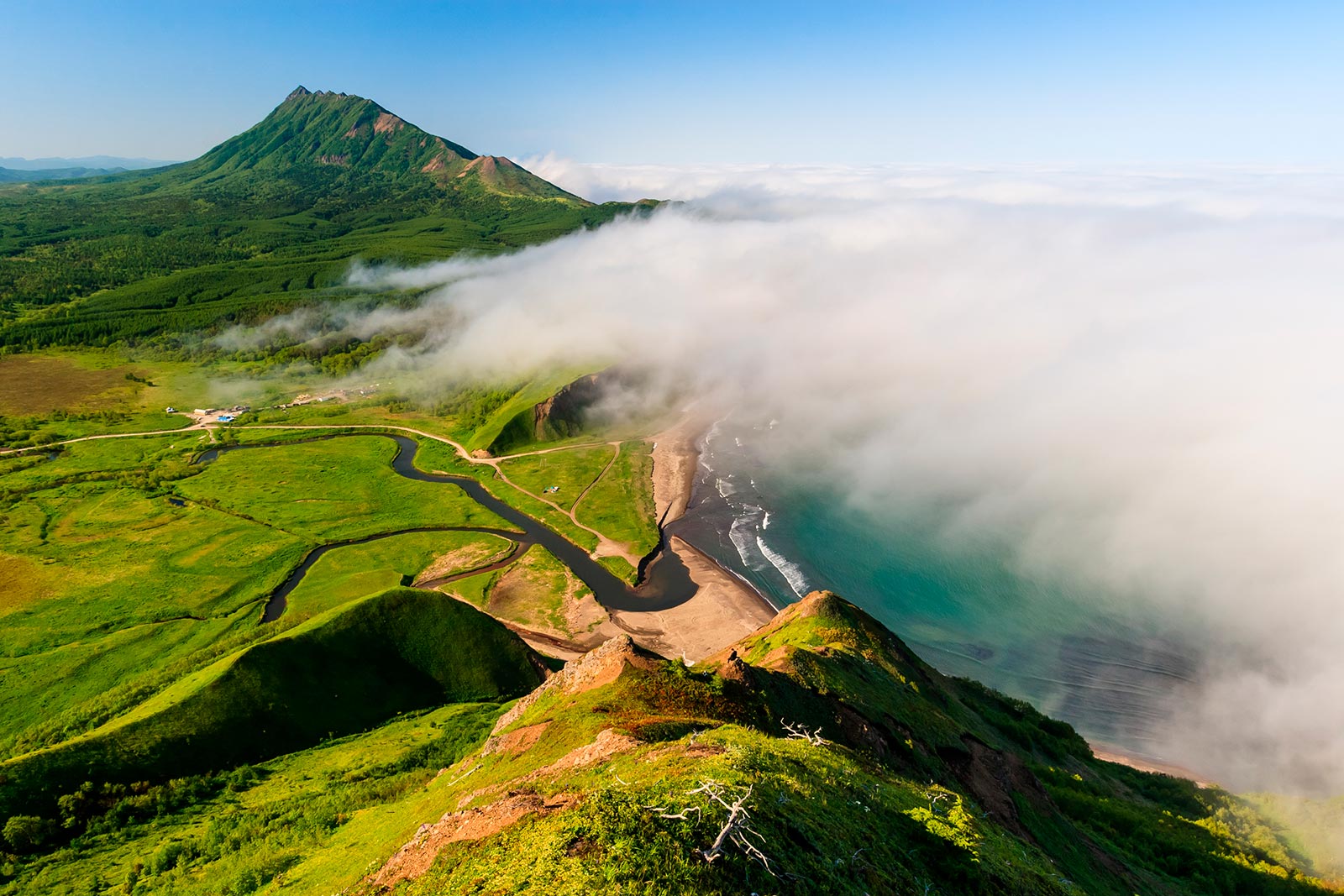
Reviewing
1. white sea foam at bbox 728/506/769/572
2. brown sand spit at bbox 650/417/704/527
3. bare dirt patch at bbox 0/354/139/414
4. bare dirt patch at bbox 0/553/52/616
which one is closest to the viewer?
bare dirt patch at bbox 0/553/52/616

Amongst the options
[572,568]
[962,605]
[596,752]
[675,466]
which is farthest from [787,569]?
[596,752]

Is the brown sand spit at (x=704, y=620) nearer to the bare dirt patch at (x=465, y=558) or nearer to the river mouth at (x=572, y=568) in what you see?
the river mouth at (x=572, y=568)

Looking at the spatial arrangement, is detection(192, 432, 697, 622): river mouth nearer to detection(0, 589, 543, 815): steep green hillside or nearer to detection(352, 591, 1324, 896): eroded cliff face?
detection(0, 589, 543, 815): steep green hillside

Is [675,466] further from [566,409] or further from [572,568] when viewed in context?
[572,568]

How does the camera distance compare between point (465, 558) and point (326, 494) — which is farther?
point (326, 494)

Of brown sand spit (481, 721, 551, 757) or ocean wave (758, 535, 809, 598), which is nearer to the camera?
brown sand spit (481, 721, 551, 757)

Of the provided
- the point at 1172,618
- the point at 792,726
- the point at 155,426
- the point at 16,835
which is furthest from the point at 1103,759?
the point at 155,426

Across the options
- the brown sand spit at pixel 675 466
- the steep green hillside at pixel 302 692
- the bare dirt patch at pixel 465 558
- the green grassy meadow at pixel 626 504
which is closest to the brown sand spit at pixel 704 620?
the green grassy meadow at pixel 626 504

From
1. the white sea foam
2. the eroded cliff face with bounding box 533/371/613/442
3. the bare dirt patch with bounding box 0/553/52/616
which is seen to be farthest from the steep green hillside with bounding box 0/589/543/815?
the eroded cliff face with bounding box 533/371/613/442
